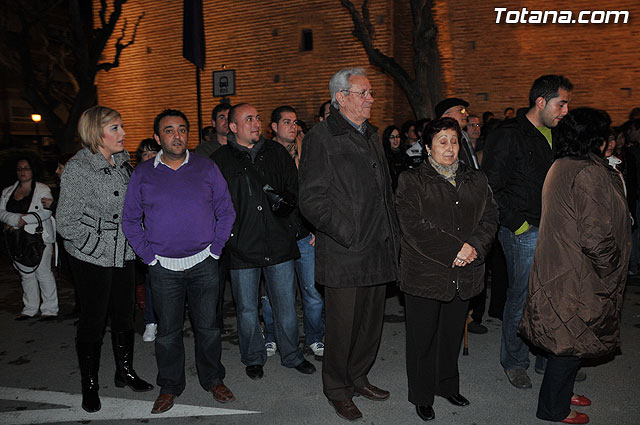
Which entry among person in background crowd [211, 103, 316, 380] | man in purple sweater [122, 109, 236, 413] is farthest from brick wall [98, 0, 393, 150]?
man in purple sweater [122, 109, 236, 413]

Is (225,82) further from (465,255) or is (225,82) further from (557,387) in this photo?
(557,387)

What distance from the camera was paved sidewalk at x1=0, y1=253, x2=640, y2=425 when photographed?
12.6ft

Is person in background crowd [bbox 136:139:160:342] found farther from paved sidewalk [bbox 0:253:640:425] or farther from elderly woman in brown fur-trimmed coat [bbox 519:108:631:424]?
elderly woman in brown fur-trimmed coat [bbox 519:108:631:424]

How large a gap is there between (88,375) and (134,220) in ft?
4.30

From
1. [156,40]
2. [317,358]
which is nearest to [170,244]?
[317,358]

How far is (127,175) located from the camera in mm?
4195

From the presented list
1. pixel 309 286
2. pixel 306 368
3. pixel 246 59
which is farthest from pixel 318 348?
pixel 246 59

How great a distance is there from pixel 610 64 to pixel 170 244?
1394 cm

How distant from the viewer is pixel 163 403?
3.99 metres

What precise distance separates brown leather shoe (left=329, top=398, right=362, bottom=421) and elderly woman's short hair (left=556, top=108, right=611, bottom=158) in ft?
7.61

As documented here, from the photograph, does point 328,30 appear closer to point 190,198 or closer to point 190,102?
point 190,102

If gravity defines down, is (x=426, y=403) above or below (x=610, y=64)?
below

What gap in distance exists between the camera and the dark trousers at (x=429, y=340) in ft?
12.1

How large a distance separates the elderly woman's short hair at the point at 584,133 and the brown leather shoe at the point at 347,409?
91.3 inches
